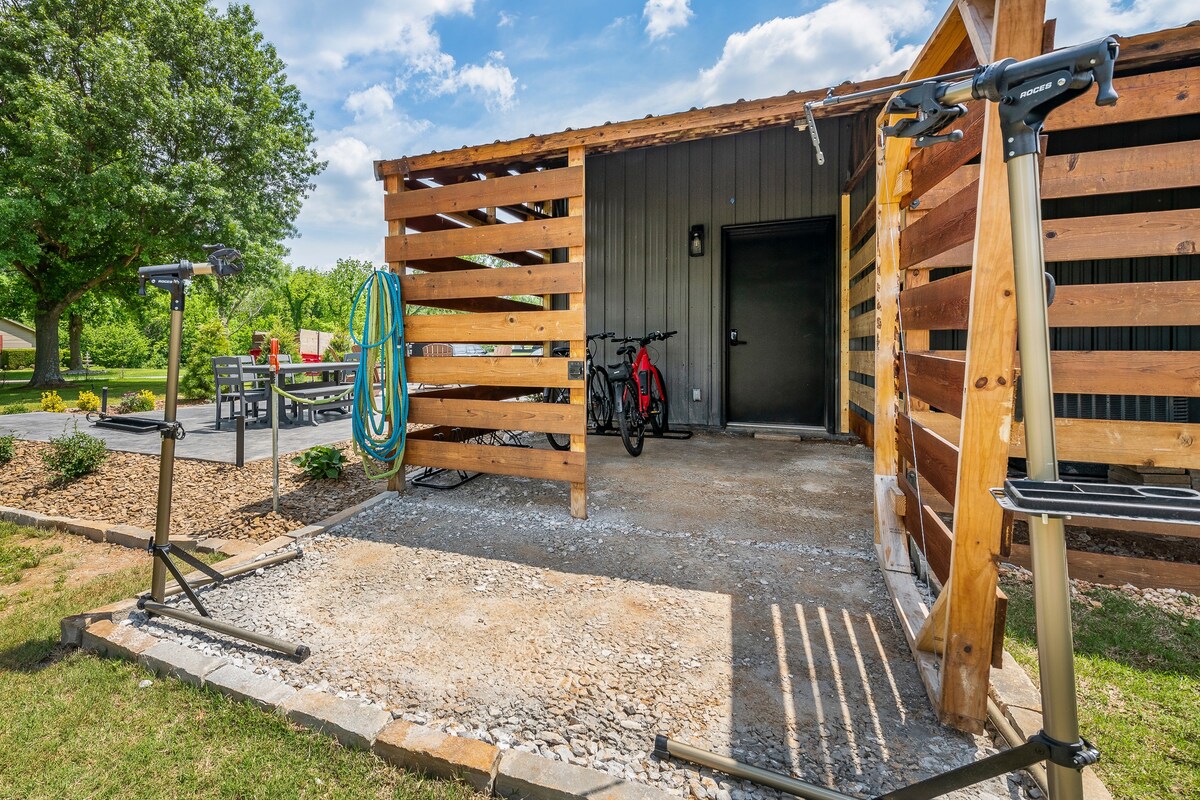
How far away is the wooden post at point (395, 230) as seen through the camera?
3.49m

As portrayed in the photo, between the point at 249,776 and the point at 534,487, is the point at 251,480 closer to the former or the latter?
the point at 534,487

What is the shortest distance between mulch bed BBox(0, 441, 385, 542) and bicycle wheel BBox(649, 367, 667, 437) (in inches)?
105

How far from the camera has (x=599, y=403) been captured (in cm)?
557

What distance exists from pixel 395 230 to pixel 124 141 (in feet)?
37.3

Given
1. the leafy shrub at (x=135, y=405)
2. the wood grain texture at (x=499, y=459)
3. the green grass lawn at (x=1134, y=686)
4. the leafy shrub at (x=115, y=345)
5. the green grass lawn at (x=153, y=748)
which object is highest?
the leafy shrub at (x=115, y=345)

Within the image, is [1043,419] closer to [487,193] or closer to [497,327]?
[497,327]

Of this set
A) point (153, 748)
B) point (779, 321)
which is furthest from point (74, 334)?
point (153, 748)

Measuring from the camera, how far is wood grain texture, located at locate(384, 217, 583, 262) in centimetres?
301

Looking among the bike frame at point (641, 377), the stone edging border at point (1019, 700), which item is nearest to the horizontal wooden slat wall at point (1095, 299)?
the stone edging border at point (1019, 700)

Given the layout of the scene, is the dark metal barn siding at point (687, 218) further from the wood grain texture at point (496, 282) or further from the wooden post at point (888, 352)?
the wooden post at point (888, 352)

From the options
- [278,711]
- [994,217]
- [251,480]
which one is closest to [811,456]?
[994,217]

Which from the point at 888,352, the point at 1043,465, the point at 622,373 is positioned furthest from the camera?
the point at 622,373

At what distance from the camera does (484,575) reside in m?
2.34

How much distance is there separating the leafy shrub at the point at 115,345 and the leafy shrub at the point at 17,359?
183 cm
